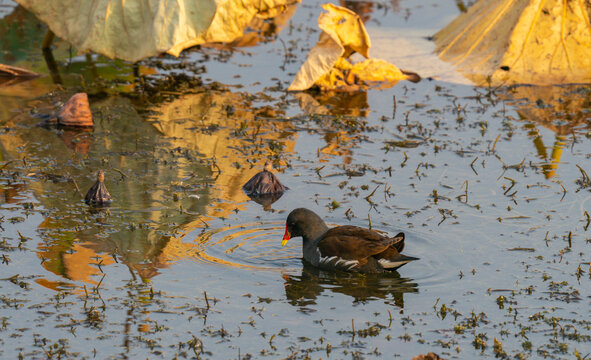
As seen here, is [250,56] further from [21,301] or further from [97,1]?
[21,301]

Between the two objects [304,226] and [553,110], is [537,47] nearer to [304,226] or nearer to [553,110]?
[553,110]

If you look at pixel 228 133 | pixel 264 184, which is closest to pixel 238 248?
pixel 264 184

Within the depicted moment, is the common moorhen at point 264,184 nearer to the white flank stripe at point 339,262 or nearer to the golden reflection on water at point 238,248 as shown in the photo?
the golden reflection on water at point 238,248

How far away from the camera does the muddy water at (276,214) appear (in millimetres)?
6570

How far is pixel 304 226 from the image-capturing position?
26.3 ft

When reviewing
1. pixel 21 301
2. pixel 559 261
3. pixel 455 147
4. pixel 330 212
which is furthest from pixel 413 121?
pixel 21 301

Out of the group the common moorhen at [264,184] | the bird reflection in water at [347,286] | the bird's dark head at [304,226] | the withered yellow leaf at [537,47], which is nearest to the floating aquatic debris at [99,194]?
the common moorhen at [264,184]

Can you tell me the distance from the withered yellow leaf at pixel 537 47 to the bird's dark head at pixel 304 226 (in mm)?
5913

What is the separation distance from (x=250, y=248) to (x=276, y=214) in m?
0.90

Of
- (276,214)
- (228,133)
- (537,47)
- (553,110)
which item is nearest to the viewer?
(276,214)

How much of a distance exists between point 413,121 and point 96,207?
443 cm

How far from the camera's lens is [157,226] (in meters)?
8.39

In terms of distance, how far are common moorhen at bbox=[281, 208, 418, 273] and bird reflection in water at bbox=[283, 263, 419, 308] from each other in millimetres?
74

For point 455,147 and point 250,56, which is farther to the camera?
point 250,56
